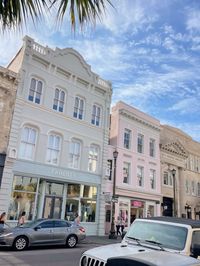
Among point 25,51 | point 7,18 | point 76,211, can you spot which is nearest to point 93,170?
point 76,211

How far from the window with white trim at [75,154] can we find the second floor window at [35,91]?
454 cm

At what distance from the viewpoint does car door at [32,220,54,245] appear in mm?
13292

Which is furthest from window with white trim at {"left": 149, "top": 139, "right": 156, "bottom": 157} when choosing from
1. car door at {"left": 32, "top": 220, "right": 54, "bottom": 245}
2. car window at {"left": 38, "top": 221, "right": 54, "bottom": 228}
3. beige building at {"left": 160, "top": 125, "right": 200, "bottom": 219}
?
car door at {"left": 32, "top": 220, "right": 54, "bottom": 245}

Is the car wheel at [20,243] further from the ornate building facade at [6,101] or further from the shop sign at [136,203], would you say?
the shop sign at [136,203]

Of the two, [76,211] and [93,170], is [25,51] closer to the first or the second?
[93,170]

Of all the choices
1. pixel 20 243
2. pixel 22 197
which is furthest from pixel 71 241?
pixel 22 197

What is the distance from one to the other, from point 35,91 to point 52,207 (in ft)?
28.9

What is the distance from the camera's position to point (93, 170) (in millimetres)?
23484

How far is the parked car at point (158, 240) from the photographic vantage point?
472cm

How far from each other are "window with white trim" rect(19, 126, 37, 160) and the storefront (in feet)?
3.60

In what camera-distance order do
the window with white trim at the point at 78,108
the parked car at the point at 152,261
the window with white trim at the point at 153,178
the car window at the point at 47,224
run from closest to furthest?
1. the parked car at the point at 152,261
2. the car window at the point at 47,224
3. the window with white trim at the point at 78,108
4. the window with white trim at the point at 153,178

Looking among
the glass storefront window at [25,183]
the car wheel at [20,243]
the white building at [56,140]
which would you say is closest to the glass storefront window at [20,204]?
Answer: the white building at [56,140]

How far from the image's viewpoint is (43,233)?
44.8 ft

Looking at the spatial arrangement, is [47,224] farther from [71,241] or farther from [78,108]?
[78,108]
